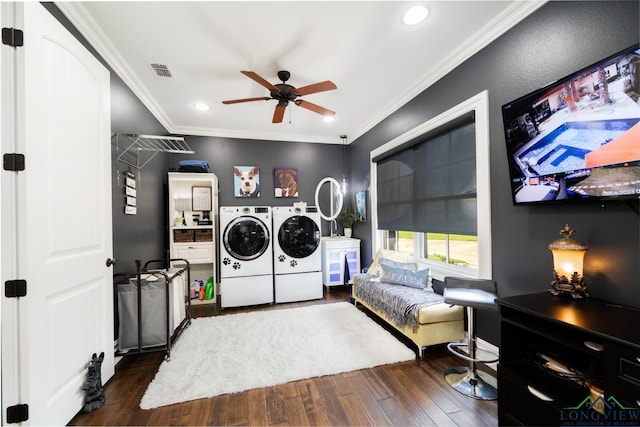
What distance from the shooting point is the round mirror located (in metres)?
4.75

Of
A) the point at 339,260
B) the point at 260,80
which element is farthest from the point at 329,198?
the point at 260,80

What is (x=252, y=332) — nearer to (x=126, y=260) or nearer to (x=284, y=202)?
(x=126, y=260)

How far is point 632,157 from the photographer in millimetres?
1200

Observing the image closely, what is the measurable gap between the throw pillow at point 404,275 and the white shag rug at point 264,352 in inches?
21.9

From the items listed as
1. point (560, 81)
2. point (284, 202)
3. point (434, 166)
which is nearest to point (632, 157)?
point (560, 81)

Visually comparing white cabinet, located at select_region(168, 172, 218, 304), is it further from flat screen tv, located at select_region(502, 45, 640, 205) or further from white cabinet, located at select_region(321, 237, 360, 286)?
flat screen tv, located at select_region(502, 45, 640, 205)

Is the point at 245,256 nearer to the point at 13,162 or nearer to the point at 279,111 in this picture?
the point at 279,111

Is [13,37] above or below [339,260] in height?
above

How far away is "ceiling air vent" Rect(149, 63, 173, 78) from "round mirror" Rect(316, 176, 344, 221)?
2.81 metres

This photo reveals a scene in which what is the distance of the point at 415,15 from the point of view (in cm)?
184

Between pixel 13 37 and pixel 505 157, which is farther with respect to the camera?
pixel 505 157

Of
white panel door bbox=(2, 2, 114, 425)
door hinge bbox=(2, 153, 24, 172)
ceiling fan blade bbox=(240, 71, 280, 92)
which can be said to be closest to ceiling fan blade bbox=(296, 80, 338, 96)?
ceiling fan blade bbox=(240, 71, 280, 92)

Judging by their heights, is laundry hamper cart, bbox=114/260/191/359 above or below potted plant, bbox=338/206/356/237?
below

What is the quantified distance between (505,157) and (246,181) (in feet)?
12.0
